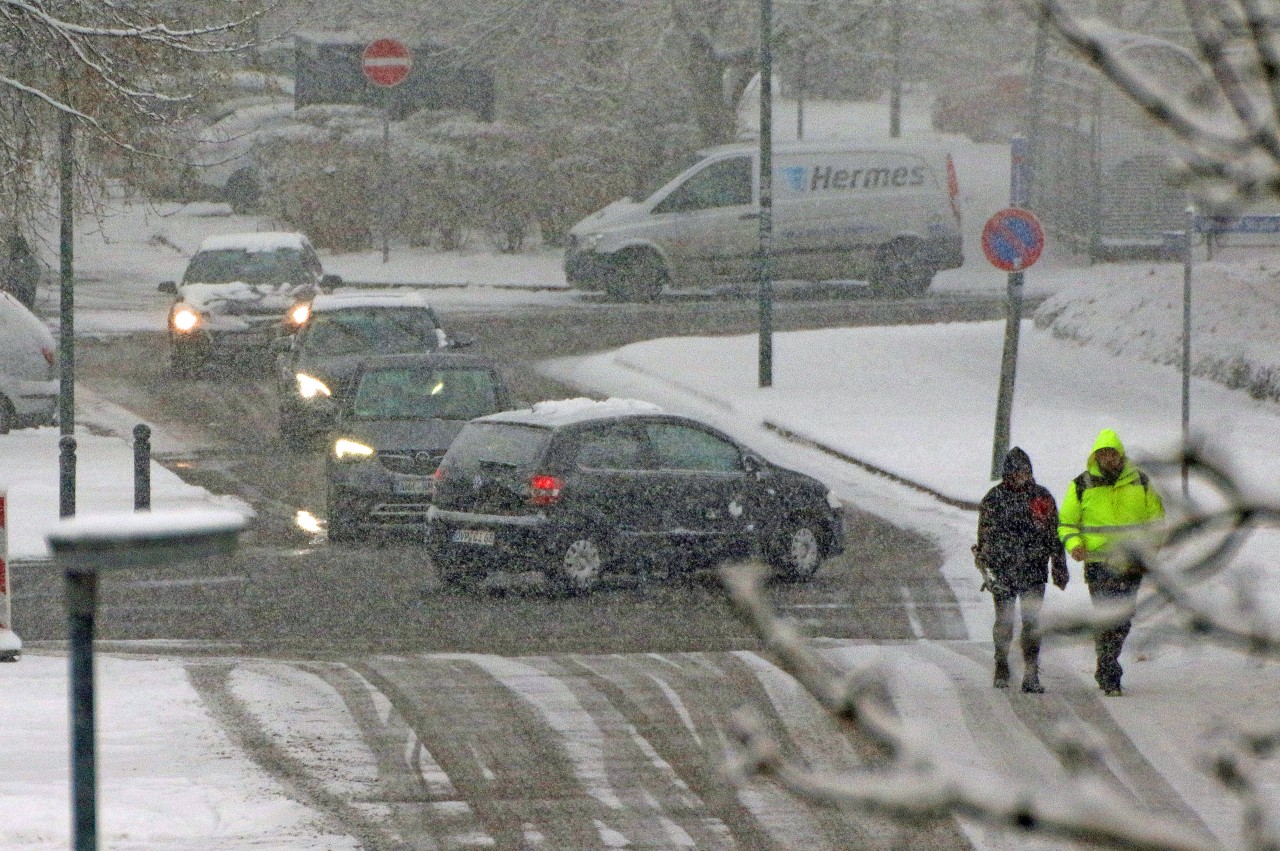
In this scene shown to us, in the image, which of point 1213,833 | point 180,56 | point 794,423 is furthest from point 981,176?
point 1213,833

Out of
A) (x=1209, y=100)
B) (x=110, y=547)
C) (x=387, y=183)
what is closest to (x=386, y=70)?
(x=387, y=183)

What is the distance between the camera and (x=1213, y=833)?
8523 mm

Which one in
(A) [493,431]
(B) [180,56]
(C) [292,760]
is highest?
(B) [180,56]

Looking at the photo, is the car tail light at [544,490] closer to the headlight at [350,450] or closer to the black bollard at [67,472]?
the headlight at [350,450]

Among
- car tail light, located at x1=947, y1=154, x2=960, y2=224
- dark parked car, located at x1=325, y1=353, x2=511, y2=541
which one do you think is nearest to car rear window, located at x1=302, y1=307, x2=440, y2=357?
dark parked car, located at x1=325, y1=353, x2=511, y2=541

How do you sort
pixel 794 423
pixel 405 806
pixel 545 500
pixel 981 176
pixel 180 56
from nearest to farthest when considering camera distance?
pixel 405 806 → pixel 545 500 → pixel 180 56 → pixel 794 423 → pixel 981 176

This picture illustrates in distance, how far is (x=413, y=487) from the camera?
16625 millimetres

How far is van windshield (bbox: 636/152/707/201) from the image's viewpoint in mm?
34719

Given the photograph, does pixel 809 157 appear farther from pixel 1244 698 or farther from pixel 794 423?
pixel 1244 698

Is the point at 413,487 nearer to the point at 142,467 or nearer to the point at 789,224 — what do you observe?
the point at 142,467

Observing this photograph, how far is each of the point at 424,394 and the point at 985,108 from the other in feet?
135

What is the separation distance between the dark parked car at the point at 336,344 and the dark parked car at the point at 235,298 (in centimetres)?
367

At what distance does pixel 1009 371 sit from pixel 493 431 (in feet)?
18.4

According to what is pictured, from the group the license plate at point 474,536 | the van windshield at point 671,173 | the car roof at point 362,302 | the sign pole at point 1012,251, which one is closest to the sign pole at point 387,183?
the van windshield at point 671,173
